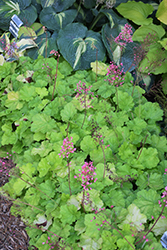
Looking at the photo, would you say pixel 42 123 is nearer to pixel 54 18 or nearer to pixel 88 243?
pixel 88 243

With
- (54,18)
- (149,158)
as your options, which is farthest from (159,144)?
(54,18)

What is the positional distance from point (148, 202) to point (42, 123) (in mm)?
1044

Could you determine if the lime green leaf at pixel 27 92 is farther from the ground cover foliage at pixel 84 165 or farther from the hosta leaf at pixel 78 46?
the hosta leaf at pixel 78 46

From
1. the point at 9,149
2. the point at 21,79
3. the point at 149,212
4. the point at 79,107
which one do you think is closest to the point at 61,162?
the point at 79,107

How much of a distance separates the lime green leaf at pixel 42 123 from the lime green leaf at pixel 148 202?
90cm

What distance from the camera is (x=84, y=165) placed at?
1073mm

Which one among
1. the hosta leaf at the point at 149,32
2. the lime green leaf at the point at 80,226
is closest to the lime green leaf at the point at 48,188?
the lime green leaf at the point at 80,226

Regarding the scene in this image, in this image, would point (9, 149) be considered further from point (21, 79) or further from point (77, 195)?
point (77, 195)

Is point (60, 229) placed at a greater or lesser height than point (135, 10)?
lesser

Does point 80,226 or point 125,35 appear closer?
point 80,226

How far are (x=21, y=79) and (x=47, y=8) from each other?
3.38ft

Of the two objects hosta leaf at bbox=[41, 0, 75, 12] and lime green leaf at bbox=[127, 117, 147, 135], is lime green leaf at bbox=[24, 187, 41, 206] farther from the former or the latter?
hosta leaf at bbox=[41, 0, 75, 12]

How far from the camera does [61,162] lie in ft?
5.16

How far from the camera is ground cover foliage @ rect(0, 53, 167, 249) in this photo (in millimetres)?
1261
